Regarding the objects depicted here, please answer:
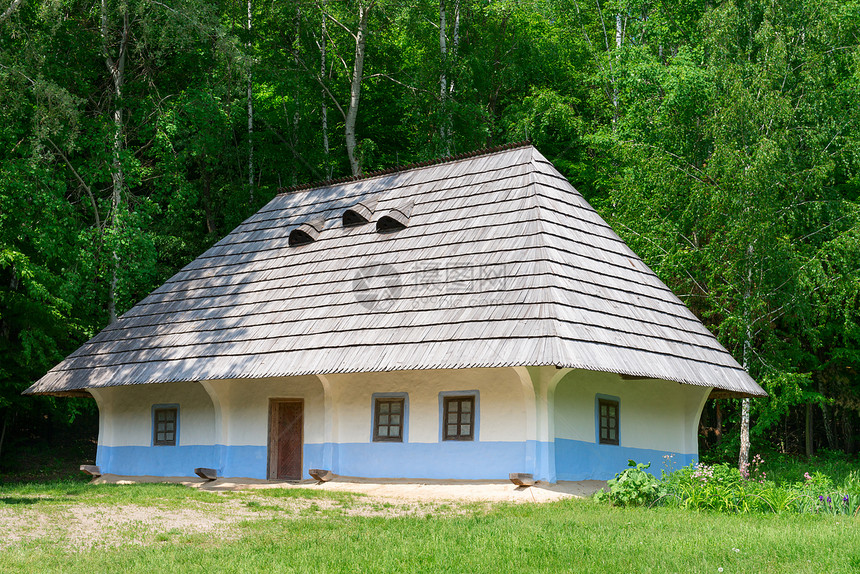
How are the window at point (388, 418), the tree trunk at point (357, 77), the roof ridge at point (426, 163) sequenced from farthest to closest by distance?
the tree trunk at point (357, 77), the roof ridge at point (426, 163), the window at point (388, 418)

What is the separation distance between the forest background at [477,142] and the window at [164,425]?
11.0 ft

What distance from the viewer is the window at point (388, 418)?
14.5 m

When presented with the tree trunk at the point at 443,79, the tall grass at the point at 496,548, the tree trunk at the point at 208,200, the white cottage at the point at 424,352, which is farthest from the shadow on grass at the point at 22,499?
the tree trunk at the point at 208,200

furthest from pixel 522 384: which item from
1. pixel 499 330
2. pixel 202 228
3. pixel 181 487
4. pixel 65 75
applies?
pixel 202 228

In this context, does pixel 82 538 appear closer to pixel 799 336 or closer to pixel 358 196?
pixel 358 196

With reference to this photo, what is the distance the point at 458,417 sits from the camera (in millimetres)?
14062

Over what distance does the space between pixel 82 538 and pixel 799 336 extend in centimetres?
1669

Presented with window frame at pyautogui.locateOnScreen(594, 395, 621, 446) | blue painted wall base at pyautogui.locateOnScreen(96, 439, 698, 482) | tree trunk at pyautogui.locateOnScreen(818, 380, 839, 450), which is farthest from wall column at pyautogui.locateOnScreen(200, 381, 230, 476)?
tree trunk at pyautogui.locateOnScreen(818, 380, 839, 450)

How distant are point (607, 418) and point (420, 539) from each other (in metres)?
6.24

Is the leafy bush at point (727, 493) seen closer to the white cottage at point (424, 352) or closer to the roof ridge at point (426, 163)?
the white cottage at point (424, 352)

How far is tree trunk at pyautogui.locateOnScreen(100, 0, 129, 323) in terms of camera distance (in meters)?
19.9

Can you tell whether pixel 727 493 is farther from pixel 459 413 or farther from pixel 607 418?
pixel 459 413

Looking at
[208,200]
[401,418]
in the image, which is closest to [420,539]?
[401,418]

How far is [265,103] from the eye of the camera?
95.6 ft
